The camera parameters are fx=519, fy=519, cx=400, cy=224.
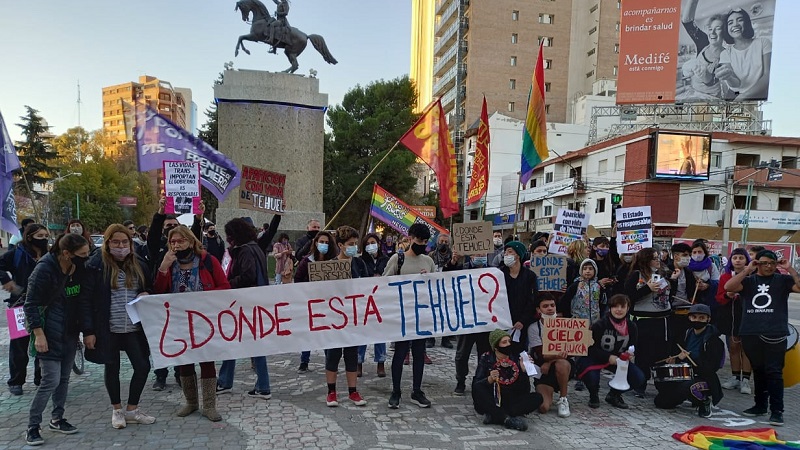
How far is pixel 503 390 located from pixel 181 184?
186 inches

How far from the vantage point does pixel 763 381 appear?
5539 millimetres

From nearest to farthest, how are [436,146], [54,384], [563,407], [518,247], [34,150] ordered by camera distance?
[54,384], [563,407], [518,247], [436,146], [34,150]

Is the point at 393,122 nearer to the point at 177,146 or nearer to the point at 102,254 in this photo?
the point at 177,146

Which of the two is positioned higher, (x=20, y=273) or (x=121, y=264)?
(x=121, y=264)

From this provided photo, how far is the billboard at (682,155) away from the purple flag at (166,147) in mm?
31486

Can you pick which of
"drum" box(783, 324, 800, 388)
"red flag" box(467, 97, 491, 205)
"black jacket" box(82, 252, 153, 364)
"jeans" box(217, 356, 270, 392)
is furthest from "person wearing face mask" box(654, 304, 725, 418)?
"black jacket" box(82, 252, 153, 364)

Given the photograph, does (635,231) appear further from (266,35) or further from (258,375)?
(266,35)

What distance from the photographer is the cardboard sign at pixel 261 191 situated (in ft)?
22.9

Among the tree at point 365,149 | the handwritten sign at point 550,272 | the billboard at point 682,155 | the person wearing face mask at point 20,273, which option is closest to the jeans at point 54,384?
the person wearing face mask at point 20,273

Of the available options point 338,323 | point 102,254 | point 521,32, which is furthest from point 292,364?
point 521,32

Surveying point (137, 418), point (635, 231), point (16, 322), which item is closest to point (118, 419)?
point (137, 418)

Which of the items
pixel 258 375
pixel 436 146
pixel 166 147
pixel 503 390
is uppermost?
pixel 436 146

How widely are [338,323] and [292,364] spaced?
1.93 meters

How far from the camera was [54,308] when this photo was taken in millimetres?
4465
